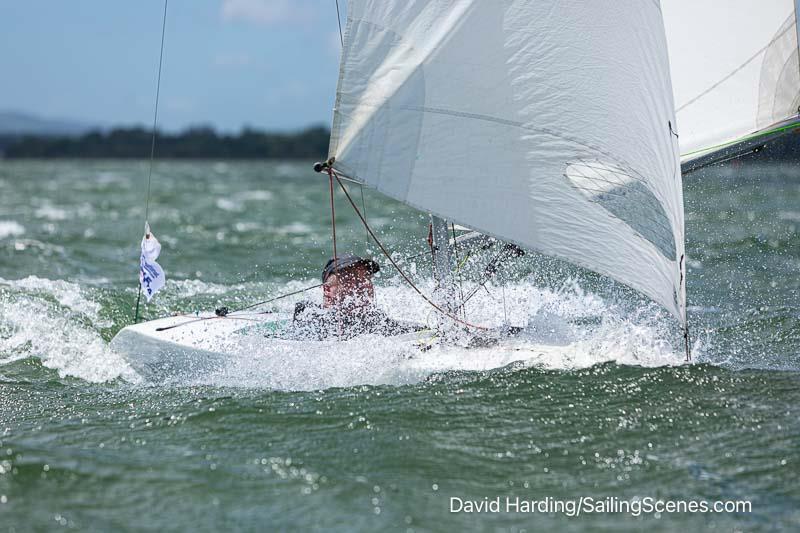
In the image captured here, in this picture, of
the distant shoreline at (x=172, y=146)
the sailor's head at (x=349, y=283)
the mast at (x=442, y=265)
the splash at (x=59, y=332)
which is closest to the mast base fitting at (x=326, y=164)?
the mast at (x=442, y=265)

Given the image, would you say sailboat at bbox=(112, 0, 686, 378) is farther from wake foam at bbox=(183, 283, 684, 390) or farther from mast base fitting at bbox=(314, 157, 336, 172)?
wake foam at bbox=(183, 283, 684, 390)

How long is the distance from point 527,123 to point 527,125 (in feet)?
0.04

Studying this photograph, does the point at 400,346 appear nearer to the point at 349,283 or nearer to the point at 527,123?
the point at 349,283

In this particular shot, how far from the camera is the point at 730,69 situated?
7.11 metres

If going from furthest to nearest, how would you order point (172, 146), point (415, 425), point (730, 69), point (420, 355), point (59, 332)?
point (172, 146) < point (59, 332) < point (730, 69) < point (420, 355) < point (415, 425)

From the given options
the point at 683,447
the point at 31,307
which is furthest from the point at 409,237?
the point at 683,447

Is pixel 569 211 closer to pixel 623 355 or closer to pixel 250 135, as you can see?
pixel 623 355

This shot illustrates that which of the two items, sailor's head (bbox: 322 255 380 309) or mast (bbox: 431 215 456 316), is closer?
mast (bbox: 431 215 456 316)

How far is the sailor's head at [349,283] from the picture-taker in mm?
6387

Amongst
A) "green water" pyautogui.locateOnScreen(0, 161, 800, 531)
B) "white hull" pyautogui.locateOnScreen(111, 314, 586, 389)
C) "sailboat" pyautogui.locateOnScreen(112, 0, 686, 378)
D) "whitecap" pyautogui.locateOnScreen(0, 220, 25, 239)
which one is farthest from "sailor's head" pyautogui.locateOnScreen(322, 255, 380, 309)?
"whitecap" pyautogui.locateOnScreen(0, 220, 25, 239)

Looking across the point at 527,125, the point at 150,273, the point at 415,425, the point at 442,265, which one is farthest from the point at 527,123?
the point at 150,273

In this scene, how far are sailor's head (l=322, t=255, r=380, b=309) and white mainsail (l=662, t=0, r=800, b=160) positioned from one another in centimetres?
271

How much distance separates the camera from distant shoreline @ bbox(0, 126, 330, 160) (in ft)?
301

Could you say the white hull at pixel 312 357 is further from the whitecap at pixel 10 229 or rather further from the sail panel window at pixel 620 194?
the whitecap at pixel 10 229
